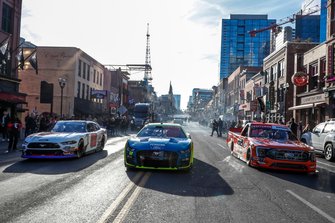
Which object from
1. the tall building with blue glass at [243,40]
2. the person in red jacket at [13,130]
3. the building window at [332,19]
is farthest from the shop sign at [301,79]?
the tall building with blue glass at [243,40]

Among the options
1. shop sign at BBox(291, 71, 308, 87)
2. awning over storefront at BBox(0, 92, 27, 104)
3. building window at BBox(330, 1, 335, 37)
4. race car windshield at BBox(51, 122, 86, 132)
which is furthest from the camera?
shop sign at BBox(291, 71, 308, 87)

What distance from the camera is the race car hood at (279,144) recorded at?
32.3 feet

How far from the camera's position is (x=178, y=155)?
8.81 metres

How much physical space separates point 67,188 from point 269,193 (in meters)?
4.20

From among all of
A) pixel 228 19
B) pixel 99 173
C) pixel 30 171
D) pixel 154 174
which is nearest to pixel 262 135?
pixel 154 174

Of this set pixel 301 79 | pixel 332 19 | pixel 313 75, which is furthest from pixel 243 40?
pixel 332 19

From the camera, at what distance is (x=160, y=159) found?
8742 mm

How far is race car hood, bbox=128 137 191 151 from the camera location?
347 inches

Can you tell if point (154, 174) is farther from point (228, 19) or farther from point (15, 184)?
point (228, 19)

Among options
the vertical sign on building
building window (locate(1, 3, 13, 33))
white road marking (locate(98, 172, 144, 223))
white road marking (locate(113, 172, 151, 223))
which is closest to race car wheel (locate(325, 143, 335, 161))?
white road marking (locate(113, 172, 151, 223))

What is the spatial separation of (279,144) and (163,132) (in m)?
3.53

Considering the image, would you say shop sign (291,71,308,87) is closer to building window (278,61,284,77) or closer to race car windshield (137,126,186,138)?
building window (278,61,284,77)

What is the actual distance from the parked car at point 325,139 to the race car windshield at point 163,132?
7.89 metres

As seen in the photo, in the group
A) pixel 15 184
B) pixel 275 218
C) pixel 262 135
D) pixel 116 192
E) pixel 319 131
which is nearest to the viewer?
pixel 275 218
